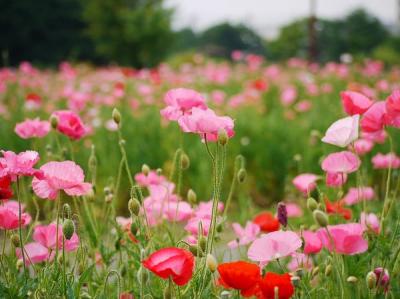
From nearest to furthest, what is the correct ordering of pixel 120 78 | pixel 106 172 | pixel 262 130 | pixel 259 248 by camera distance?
1. pixel 259 248
2. pixel 106 172
3. pixel 262 130
4. pixel 120 78

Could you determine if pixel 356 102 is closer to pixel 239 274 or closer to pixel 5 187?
pixel 239 274

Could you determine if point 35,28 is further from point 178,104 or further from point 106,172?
point 178,104

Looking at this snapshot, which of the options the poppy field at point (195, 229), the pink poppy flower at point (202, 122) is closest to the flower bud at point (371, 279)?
the poppy field at point (195, 229)

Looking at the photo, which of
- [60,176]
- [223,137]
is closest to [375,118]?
[223,137]

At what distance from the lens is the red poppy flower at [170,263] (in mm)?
819

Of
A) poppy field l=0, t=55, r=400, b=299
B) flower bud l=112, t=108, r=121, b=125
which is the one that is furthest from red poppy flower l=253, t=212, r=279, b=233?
flower bud l=112, t=108, r=121, b=125

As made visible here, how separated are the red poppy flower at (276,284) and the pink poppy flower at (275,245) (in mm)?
48

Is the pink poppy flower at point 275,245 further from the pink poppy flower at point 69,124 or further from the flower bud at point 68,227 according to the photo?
the pink poppy flower at point 69,124

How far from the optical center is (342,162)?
115cm

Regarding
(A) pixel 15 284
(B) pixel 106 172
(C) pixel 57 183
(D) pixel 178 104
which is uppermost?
(D) pixel 178 104

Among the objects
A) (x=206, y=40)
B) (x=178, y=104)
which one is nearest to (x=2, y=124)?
(x=178, y=104)

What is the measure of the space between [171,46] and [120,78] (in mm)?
10727

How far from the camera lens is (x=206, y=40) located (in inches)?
2261

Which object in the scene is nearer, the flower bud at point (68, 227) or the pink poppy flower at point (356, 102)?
the flower bud at point (68, 227)
